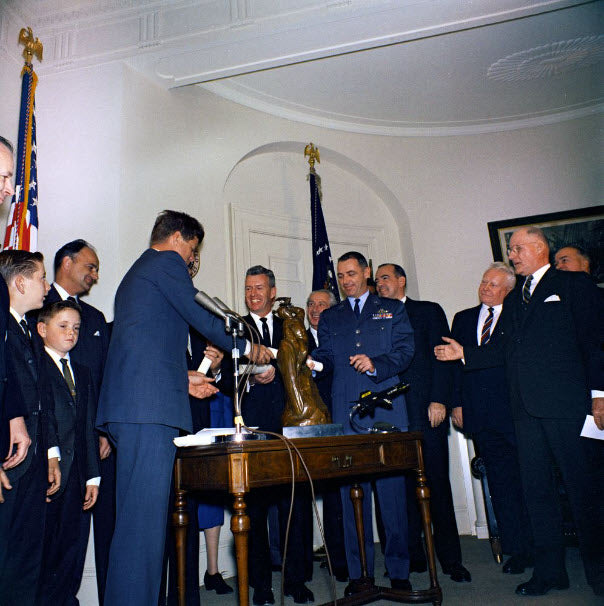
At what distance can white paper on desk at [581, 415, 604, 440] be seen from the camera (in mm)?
2797

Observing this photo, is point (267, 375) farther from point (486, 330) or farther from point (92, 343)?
point (486, 330)

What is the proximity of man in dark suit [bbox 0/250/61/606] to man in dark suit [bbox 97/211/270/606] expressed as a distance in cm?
33

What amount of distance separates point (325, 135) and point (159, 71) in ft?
6.05

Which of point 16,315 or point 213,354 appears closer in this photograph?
point 16,315

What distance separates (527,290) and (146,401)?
6.92 feet

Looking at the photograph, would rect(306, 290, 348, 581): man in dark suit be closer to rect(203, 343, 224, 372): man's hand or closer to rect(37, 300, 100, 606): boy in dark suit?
rect(203, 343, 224, 372): man's hand

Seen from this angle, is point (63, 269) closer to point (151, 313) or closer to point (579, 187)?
point (151, 313)

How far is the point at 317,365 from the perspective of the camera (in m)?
2.93

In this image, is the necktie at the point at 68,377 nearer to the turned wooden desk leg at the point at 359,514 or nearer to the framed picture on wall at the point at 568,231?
the turned wooden desk leg at the point at 359,514

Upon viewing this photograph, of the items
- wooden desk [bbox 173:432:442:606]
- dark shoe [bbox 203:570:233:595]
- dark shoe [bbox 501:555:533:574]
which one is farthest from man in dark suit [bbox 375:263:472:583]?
dark shoe [bbox 203:570:233:595]

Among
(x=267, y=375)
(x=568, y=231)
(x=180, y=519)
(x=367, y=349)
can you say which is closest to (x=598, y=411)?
(x=367, y=349)

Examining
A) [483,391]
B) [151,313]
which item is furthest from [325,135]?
[151,313]

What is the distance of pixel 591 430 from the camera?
9.25 ft

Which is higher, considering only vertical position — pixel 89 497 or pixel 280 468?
pixel 280 468
